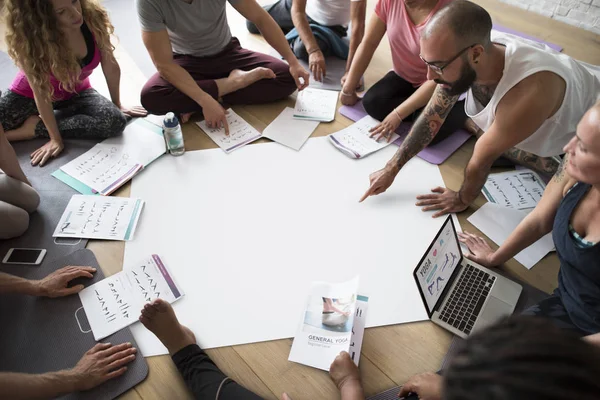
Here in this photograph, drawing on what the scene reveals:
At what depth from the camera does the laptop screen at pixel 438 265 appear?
3.80 feet

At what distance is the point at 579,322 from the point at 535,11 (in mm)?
2536

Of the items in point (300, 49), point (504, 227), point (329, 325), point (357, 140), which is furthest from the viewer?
point (300, 49)

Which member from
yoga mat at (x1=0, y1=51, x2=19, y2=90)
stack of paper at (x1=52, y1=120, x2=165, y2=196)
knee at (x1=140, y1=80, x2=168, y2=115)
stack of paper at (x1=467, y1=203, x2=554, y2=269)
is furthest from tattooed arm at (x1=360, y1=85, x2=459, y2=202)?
yoga mat at (x1=0, y1=51, x2=19, y2=90)

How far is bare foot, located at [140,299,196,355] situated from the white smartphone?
519mm

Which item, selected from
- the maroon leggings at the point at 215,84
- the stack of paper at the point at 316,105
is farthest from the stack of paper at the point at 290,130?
the maroon leggings at the point at 215,84

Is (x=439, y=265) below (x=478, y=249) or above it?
above

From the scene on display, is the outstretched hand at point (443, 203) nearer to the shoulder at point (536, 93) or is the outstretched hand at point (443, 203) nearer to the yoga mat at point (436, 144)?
the yoga mat at point (436, 144)

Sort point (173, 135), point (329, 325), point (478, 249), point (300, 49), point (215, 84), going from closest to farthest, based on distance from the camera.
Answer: point (329, 325) → point (478, 249) → point (173, 135) → point (215, 84) → point (300, 49)

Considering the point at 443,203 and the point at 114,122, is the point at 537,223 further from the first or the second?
the point at 114,122

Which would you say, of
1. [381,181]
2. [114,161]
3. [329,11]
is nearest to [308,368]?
[381,181]

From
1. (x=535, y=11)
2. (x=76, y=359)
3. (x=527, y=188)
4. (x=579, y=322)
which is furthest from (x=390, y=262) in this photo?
(x=535, y=11)

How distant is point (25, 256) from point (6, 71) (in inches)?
56.9

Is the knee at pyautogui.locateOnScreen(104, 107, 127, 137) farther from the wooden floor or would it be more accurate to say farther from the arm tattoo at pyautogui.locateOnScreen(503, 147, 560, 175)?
the arm tattoo at pyautogui.locateOnScreen(503, 147, 560, 175)

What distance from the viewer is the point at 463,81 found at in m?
1.35
